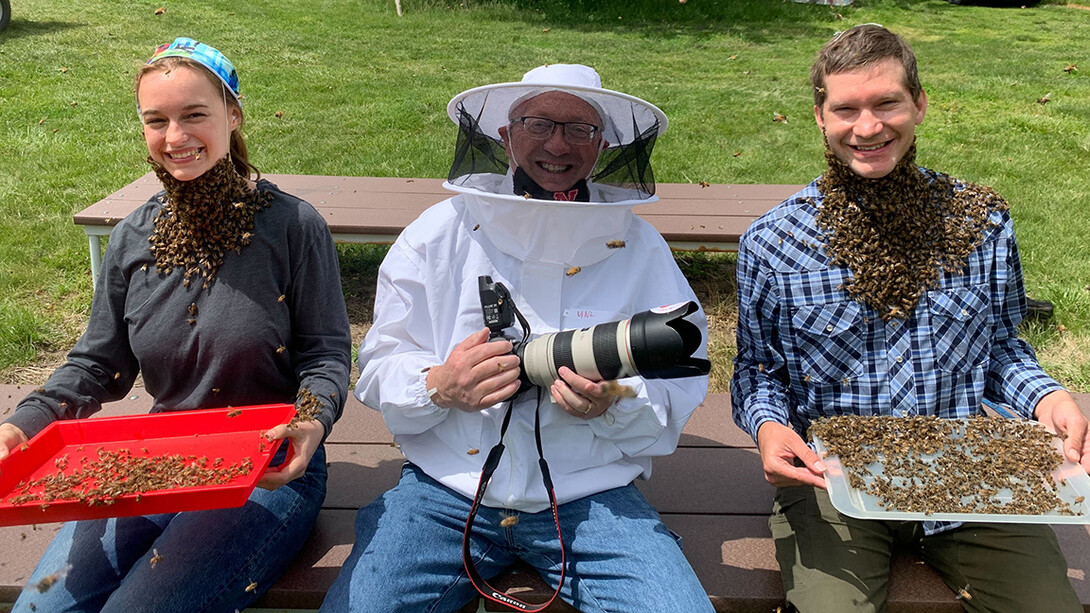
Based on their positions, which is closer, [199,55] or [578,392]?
[578,392]

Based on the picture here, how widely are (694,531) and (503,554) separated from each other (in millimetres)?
591

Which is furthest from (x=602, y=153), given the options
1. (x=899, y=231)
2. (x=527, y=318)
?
(x=899, y=231)

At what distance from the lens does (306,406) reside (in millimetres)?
2092

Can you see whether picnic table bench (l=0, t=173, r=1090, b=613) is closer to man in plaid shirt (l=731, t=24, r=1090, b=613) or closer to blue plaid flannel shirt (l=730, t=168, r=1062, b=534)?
man in plaid shirt (l=731, t=24, r=1090, b=613)

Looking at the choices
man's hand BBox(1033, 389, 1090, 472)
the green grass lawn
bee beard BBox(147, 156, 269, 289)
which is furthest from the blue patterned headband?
the green grass lawn

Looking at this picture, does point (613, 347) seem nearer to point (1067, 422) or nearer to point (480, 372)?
point (480, 372)

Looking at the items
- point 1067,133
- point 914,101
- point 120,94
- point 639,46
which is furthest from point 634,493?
point 639,46

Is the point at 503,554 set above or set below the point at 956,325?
below

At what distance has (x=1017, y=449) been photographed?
78.4 inches

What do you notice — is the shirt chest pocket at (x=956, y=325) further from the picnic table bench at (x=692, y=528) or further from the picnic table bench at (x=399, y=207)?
the picnic table bench at (x=399, y=207)

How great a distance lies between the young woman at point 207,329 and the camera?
205cm

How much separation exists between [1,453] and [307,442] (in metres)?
0.69

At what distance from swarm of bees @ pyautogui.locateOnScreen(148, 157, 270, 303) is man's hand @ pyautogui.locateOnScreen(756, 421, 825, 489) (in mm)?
1459

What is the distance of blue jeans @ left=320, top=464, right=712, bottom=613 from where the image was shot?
6.48 ft
